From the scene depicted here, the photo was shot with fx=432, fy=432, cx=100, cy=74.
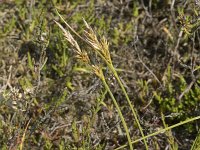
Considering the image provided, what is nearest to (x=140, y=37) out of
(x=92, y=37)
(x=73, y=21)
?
(x=73, y=21)

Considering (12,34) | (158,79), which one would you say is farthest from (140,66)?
(12,34)

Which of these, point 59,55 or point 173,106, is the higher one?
point 59,55

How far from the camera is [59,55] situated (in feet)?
9.03

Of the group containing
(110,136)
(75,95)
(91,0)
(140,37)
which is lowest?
(110,136)

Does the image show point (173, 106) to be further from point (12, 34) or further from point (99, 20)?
point (12, 34)

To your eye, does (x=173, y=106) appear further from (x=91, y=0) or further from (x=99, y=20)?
(x=91, y=0)

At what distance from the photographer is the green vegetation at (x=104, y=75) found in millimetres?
2328

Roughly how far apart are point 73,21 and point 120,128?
2.77ft

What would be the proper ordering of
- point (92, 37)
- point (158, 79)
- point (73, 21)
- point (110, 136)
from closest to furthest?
point (92, 37), point (110, 136), point (158, 79), point (73, 21)

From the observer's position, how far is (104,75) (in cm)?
218

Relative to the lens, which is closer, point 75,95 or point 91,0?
point 75,95

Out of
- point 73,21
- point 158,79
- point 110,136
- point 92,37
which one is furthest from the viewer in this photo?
point 73,21

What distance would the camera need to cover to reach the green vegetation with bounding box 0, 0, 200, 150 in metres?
2.33

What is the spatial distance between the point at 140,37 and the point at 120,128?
0.81 m
